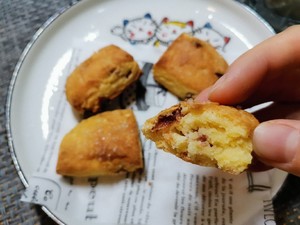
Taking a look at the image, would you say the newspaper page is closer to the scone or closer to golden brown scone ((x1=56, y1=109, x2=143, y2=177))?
golden brown scone ((x1=56, y1=109, x2=143, y2=177))

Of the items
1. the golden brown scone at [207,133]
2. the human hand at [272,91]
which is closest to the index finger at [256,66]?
the human hand at [272,91]

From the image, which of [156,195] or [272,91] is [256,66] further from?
[156,195]

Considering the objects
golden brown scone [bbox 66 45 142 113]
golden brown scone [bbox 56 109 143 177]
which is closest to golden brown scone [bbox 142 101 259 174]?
golden brown scone [bbox 56 109 143 177]

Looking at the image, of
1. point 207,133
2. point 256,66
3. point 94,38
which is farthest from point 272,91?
point 94,38

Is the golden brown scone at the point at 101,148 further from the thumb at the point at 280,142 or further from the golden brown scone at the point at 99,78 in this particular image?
the thumb at the point at 280,142

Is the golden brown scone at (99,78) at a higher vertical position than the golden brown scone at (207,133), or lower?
lower

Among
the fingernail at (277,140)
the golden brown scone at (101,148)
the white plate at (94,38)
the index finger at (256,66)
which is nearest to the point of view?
the fingernail at (277,140)
